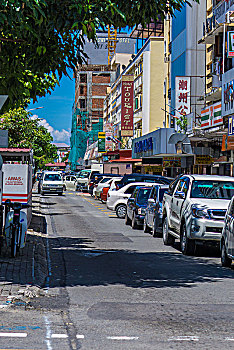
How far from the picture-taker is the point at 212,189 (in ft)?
54.7

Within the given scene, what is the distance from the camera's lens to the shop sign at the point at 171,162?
53669 millimetres

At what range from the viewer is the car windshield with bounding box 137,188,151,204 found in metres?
24.8

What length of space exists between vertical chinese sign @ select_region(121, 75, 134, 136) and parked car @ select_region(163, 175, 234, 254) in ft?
198

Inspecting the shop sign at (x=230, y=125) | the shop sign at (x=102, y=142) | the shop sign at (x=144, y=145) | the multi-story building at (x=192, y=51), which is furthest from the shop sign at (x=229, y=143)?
the shop sign at (x=102, y=142)

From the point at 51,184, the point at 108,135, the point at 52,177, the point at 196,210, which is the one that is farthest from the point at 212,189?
the point at 108,135

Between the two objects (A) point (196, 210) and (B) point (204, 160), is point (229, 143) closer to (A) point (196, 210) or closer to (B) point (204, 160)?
(B) point (204, 160)

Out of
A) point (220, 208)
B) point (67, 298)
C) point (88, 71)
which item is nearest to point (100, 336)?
point (67, 298)

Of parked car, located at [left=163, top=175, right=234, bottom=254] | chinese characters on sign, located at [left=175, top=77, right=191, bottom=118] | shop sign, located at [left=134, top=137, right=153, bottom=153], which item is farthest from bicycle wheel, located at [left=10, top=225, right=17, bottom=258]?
shop sign, located at [left=134, top=137, right=153, bottom=153]

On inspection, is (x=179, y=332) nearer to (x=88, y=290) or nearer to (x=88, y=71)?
(x=88, y=290)

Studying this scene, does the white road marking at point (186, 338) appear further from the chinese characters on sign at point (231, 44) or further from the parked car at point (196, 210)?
the chinese characters on sign at point (231, 44)

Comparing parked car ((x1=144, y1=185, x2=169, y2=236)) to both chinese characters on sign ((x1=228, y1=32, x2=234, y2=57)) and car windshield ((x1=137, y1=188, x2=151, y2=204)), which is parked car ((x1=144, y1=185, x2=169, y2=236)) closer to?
car windshield ((x1=137, y1=188, x2=151, y2=204))

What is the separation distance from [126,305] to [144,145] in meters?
49.1

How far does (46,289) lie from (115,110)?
9550 cm

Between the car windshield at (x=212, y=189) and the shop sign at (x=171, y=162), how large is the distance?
3666cm
